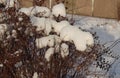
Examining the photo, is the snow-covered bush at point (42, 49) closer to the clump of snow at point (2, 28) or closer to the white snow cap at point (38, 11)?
the clump of snow at point (2, 28)

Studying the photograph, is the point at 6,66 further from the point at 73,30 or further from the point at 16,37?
the point at 73,30

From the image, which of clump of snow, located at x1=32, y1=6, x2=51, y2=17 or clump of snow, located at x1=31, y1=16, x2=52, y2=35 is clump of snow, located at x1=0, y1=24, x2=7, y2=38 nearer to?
clump of snow, located at x1=31, y1=16, x2=52, y2=35

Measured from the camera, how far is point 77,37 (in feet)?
15.5

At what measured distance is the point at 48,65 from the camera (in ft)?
15.3

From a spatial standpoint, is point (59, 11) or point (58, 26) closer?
point (58, 26)

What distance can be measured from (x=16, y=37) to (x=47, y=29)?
37cm

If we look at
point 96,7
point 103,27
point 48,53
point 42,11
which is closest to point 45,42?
point 48,53

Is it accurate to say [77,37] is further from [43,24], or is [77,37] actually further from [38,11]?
[38,11]

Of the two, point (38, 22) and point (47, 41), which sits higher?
point (38, 22)

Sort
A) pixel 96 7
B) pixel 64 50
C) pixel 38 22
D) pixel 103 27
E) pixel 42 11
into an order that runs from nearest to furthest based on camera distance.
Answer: pixel 64 50 < pixel 38 22 < pixel 42 11 < pixel 103 27 < pixel 96 7

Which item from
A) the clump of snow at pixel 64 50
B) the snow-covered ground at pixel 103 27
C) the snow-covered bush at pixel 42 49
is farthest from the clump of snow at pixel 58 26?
the snow-covered ground at pixel 103 27

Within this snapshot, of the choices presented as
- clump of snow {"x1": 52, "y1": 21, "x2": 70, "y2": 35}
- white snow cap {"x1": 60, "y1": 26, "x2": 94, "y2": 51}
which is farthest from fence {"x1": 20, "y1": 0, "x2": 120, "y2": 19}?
white snow cap {"x1": 60, "y1": 26, "x2": 94, "y2": 51}

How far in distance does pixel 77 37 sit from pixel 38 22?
0.55 m

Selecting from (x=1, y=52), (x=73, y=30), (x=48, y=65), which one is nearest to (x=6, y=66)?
(x=1, y=52)
